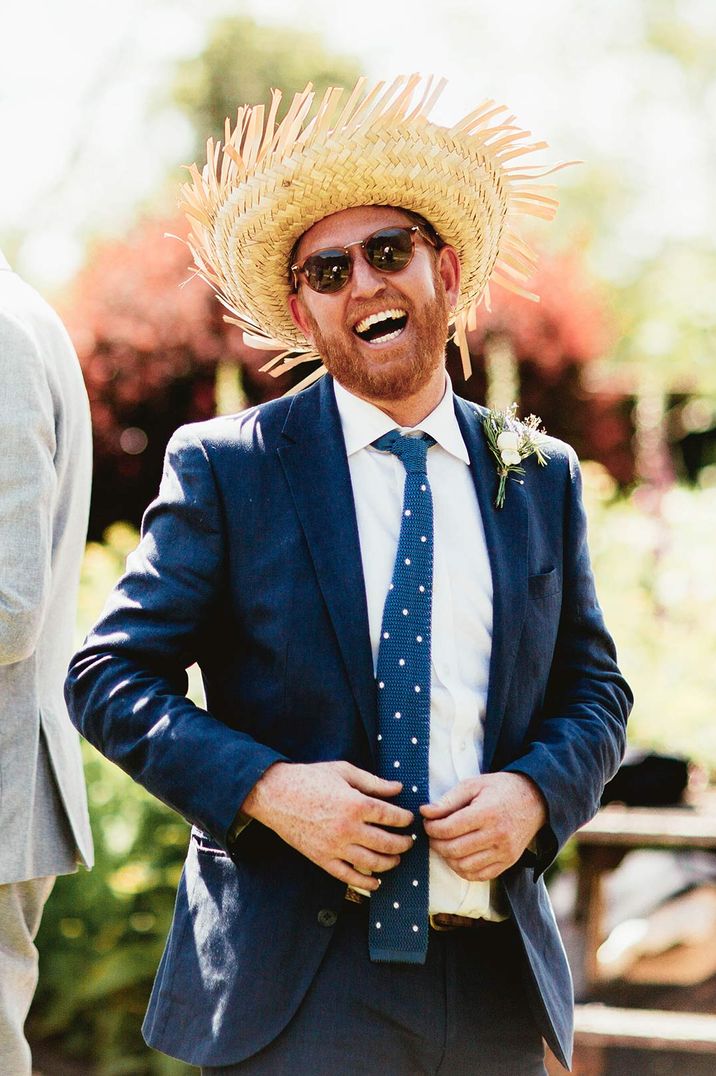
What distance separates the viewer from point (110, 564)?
629 cm

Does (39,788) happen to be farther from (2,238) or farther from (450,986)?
(2,238)

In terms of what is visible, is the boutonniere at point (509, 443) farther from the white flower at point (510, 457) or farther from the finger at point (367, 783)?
the finger at point (367, 783)

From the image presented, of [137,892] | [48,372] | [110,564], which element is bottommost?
[137,892]

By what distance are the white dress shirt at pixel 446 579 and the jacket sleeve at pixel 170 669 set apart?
0.96 feet

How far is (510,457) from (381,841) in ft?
2.73

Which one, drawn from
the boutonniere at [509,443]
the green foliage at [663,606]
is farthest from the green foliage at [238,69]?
the boutonniere at [509,443]

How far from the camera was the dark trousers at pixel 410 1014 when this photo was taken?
221 centimetres

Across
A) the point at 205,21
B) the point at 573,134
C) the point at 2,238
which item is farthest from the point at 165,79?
the point at 573,134

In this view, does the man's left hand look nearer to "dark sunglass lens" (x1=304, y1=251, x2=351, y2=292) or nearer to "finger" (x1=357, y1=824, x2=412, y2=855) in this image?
"finger" (x1=357, y1=824, x2=412, y2=855)

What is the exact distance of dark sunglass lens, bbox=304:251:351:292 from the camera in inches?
98.7

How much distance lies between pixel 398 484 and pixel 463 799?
616 mm

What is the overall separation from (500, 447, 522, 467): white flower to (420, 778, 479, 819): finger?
25.8 inches

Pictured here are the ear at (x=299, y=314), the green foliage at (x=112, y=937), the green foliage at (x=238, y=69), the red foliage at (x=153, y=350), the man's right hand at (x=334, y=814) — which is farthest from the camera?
the green foliage at (x=238, y=69)

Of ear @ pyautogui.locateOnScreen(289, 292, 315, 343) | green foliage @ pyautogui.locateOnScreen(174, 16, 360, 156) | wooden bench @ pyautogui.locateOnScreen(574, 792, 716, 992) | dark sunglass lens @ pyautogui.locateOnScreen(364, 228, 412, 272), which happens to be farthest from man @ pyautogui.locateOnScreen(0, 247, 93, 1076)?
green foliage @ pyautogui.locateOnScreen(174, 16, 360, 156)
